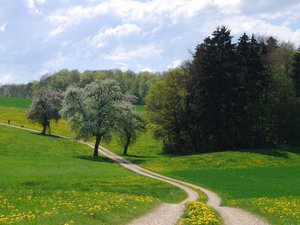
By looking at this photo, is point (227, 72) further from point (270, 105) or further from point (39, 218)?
point (39, 218)

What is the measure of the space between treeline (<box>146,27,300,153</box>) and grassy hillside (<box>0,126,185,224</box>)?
59.1 feet

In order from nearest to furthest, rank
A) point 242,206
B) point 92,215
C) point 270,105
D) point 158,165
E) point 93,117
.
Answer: point 92,215 → point 242,206 → point 158,165 → point 93,117 → point 270,105

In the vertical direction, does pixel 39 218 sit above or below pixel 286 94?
below

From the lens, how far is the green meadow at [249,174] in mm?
27422

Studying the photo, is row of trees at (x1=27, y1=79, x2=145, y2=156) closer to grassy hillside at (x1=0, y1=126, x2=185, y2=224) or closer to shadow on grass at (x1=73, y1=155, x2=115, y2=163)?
shadow on grass at (x1=73, y1=155, x2=115, y2=163)

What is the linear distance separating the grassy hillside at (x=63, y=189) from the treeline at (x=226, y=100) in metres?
18.0

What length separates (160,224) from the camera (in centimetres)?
1820

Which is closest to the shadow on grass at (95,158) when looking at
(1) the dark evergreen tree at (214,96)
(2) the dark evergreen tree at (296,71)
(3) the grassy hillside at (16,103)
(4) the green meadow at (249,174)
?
(4) the green meadow at (249,174)

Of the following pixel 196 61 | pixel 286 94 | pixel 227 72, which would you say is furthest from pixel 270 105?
pixel 196 61

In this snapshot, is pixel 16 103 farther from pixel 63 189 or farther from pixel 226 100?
pixel 63 189

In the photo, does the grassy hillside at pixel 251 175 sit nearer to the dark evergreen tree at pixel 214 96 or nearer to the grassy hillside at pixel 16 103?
the dark evergreen tree at pixel 214 96

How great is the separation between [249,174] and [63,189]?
27.9 m

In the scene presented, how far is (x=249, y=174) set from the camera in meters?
53.0

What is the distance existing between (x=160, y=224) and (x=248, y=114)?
192 ft
